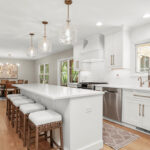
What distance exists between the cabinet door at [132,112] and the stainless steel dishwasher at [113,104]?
14 centimetres

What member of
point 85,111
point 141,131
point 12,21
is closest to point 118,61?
point 141,131

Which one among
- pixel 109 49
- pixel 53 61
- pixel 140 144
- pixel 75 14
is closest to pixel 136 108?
pixel 140 144

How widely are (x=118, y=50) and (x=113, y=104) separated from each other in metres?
1.44

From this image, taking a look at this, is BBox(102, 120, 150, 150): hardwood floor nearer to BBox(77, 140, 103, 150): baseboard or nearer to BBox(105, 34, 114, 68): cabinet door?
BBox(77, 140, 103, 150): baseboard

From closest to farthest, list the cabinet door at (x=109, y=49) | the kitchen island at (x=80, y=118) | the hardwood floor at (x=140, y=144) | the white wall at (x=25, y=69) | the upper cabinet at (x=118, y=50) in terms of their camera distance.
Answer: the kitchen island at (x=80, y=118) → the hardwood floor at (x=140, y=144) → the upper cabinet at (x=118, y=50) → the cabinet door at (x=109, y=49) → the white wall at (x=25, y=69)

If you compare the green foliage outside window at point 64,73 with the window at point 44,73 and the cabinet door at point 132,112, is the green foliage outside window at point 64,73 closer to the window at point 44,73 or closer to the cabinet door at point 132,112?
the window at point 44,73

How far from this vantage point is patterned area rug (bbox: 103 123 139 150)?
2.22 m

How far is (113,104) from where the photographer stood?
3.25m

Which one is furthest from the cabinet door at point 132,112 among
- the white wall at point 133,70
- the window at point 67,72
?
the window at point 67,72

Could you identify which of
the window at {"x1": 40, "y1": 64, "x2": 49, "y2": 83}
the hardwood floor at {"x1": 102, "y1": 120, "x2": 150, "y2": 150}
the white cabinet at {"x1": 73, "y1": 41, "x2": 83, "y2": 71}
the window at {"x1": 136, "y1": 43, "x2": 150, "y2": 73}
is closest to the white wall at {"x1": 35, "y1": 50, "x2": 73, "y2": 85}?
the window at {"x1": 40, "y1": 64, "x2": 49, "y2": 83}

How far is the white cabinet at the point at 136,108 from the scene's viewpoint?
2.65 metres

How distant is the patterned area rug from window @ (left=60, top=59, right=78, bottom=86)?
131 inches

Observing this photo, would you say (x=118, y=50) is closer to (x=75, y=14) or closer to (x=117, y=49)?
(x=117, y=49)

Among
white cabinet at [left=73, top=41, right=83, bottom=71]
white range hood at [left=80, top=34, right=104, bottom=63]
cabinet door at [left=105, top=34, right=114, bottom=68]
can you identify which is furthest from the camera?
white cabinet at [left=73, top=41, right=83, bottom=71]
